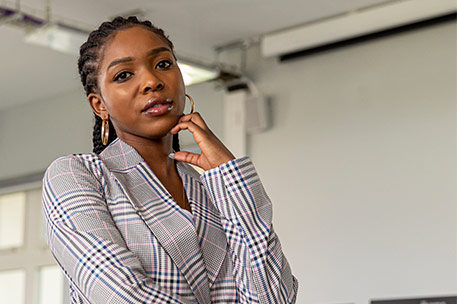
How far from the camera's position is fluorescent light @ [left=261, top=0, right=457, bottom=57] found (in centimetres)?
417

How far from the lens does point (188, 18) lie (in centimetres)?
454

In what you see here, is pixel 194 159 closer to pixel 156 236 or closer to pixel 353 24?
pixel 156 236

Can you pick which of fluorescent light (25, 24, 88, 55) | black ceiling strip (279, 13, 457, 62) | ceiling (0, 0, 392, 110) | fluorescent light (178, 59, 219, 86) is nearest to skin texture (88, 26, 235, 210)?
fluorescent light (25, 24, 88, 55)

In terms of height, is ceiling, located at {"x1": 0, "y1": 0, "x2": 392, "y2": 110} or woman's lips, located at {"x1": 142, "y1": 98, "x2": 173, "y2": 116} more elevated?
ceiling, located at {"x1": 0, "y1": 0, "x2": 392, "y2": 110}

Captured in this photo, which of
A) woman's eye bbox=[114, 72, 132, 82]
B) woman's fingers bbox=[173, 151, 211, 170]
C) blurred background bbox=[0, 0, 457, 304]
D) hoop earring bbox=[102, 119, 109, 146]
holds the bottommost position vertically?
woman's fingers bbox=[173, 151, 211, 170]

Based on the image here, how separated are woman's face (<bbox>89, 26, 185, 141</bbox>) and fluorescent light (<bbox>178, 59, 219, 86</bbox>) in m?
3.13

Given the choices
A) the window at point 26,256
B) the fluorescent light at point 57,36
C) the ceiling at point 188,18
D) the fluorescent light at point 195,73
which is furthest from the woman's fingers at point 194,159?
the window at point 26,256

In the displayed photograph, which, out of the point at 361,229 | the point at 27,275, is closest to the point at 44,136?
the point at 27,275

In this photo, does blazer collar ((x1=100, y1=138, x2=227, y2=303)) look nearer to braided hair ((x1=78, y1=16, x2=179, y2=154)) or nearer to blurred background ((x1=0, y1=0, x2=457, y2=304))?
braided hair ((x1=78, y1=16, x2=179, y2=154))

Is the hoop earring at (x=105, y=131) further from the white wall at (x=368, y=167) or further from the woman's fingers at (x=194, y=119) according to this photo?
the white wall at (x=368, y=167)

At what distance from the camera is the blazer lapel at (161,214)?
1.00m

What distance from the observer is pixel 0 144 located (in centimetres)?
659

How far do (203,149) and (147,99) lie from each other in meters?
0.12

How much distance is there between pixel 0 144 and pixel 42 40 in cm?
300
